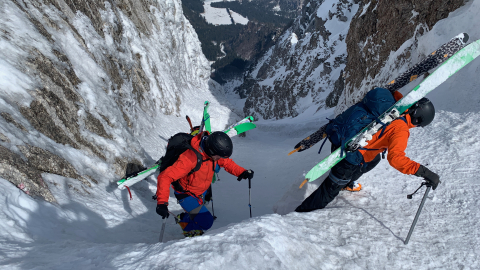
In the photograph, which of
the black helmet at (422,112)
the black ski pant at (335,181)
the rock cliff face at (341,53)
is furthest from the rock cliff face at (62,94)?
the rock cliff face at (341,53)

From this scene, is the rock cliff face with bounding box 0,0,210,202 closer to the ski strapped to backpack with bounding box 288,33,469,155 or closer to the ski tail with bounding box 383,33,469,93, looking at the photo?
the ski strapped to backpack with bounding box 288,33,469,155

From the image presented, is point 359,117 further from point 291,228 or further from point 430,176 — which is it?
point 291,228

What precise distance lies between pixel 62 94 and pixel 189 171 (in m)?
3.53

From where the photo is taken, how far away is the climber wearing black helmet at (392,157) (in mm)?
3290

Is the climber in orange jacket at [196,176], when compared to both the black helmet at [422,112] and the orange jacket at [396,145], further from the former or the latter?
the black helmet at [422,112]

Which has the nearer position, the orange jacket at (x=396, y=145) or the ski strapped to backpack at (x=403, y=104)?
the orange jacket at (x=396, y=145)

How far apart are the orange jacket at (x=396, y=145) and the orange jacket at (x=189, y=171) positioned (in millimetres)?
2071

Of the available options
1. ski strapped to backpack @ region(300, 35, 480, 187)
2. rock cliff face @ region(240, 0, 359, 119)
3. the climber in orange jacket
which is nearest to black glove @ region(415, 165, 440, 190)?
ski strapped to backpack @ region(300, 35, 480, 187)

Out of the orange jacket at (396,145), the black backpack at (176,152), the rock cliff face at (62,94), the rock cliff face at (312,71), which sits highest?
the rock cliff face at (62,94)

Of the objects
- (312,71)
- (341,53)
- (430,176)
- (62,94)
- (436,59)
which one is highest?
(62,94)

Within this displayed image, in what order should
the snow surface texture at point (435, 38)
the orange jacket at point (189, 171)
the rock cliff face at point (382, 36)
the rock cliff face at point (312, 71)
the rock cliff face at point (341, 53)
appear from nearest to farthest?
the orange jacket at point (189, 171) → the snow surface texture at point (435, 38) → the rock cliff face at point (382, 36) → the rock cliff face at point (341, 53) → the rock cliff face at point (312, 71)

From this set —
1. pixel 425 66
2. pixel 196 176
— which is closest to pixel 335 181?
pixel 196 176

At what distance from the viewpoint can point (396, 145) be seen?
3.44 meters

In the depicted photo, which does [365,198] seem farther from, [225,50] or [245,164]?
[225,50]
